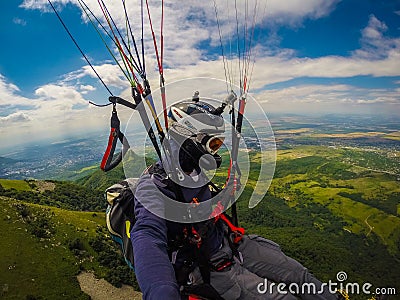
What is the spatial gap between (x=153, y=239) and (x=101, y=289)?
71219 mm

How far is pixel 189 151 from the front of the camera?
303 cm

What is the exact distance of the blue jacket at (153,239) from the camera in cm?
201

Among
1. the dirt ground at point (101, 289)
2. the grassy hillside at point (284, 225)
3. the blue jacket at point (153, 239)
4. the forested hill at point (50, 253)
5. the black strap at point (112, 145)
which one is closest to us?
the blue jacket at point (153, 239)

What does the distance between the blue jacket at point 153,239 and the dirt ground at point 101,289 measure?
69100mm

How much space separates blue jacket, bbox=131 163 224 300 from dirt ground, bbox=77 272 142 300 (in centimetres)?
6910

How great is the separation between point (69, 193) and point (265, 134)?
4722 inches

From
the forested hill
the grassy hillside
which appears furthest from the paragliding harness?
the grassy hillside

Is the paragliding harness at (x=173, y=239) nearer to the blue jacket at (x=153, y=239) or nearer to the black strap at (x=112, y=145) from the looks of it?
the blue jacket at (x=153, y=239)

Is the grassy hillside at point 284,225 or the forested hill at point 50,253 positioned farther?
the grassy hillside at point 284,225

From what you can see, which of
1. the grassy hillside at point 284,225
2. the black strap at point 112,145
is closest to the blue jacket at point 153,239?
the black strap at point 112,145

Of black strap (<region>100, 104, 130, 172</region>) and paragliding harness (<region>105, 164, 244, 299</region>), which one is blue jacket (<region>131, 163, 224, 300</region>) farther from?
black strap (<region>100, 104, 130, 172</region>)

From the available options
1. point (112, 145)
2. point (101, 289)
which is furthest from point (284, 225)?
point (112, 145)

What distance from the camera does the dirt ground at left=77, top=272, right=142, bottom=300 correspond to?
202ft

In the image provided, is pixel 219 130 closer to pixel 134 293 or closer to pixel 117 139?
pixel 117 139
